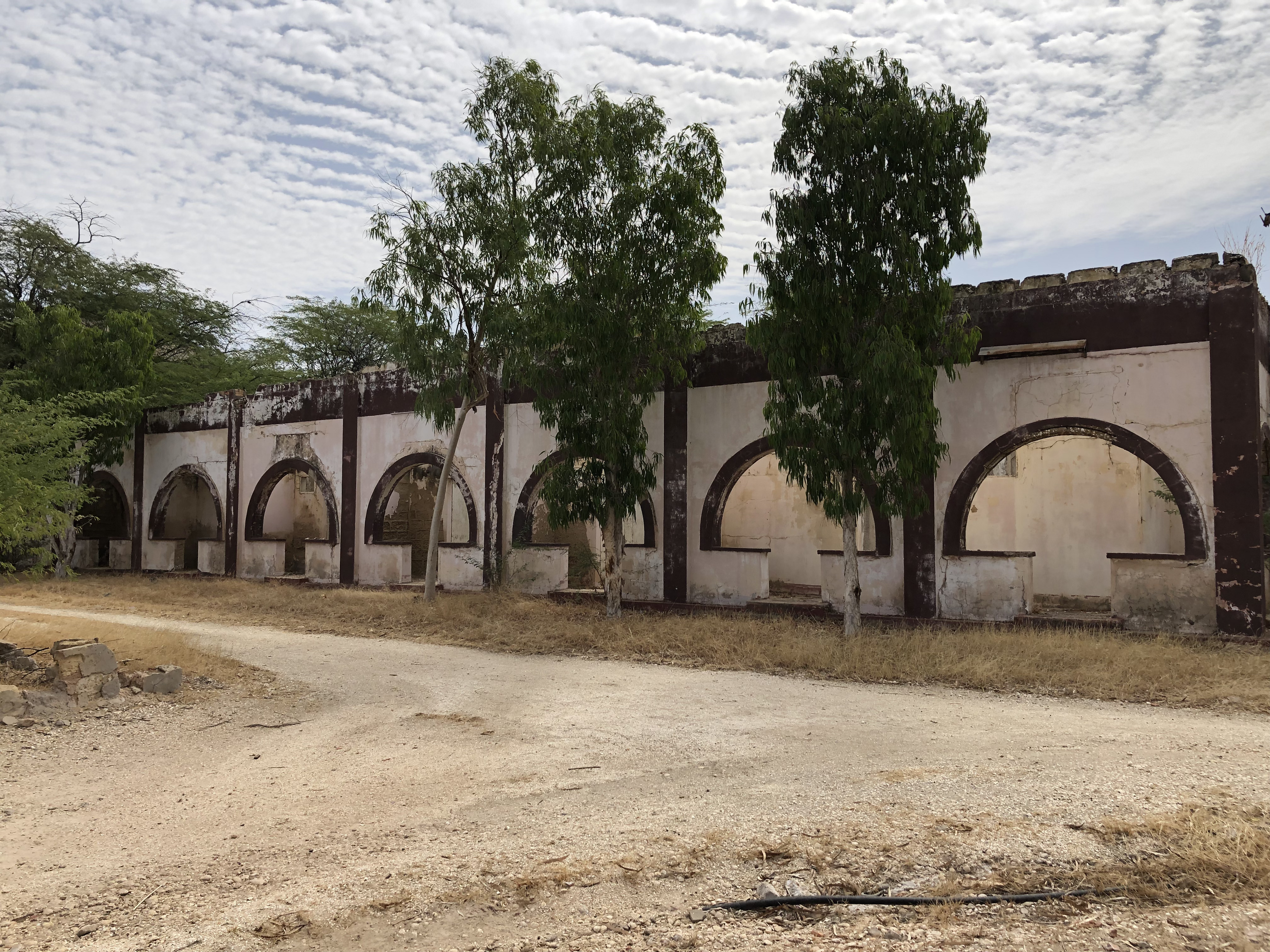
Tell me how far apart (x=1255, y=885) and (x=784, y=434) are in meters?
7.23

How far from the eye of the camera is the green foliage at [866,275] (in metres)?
9.79

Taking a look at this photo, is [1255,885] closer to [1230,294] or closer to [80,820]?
[80,820]

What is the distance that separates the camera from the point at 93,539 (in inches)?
878

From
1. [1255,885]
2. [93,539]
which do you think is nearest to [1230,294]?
[1255,885]

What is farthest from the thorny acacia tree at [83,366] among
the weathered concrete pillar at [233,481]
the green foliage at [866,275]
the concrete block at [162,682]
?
the green foliage at [866,275]

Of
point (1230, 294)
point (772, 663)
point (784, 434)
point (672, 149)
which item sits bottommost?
point (772, 663)

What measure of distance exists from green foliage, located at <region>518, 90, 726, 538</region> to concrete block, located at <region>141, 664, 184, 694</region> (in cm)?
539

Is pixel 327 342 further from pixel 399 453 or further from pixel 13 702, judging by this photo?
pixel 13 702

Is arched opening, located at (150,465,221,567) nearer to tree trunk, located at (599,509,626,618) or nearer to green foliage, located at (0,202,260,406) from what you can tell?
green foliage, located at (0,202,260,406)

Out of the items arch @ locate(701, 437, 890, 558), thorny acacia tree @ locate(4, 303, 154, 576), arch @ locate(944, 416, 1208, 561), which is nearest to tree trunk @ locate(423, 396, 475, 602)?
arch @ locate(701, 437, 890, 558)

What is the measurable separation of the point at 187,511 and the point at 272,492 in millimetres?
3820

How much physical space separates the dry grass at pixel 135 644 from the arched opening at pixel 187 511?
358 inches

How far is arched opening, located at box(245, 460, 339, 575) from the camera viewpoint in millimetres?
17891

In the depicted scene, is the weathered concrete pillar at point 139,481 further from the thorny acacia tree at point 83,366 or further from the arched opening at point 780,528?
the arched opening at point 780,528
